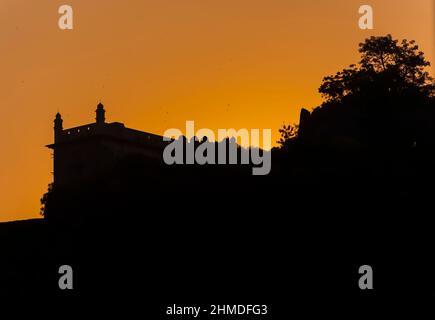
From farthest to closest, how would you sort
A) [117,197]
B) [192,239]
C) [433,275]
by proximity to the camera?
[117,197] < [192,239] < [433,275]

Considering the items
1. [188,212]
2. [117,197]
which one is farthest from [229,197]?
[117,197]

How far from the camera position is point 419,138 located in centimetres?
9269

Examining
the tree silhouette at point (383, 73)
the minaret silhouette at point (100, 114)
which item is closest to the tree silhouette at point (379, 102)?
the tree silhouette at point (383, 73)

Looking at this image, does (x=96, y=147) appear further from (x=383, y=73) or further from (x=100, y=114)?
(x=383, y=73)

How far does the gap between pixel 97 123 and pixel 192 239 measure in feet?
126

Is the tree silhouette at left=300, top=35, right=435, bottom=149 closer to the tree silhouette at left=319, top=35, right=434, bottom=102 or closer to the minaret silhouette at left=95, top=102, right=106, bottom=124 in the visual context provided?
the tree silhouette at left=319, top=35, right=434, bottom=102

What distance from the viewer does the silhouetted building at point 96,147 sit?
11325 cm

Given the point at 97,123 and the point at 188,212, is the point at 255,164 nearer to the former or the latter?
the point at 188,212

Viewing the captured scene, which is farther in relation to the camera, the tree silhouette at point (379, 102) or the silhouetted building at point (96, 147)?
the silhouetted building at point (96, 147)

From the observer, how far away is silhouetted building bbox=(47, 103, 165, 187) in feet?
372

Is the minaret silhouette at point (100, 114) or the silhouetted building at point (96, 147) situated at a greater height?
the minaret silhouette at point (100, 114)

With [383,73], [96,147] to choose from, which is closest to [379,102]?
[383,73]

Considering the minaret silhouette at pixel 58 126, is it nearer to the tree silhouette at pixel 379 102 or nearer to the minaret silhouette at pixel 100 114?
the minaret silhouette at pixel 100 114

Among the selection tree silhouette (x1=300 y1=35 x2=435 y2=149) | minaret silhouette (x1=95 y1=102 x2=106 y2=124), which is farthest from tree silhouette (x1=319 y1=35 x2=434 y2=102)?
minaret silhouette (x1=95 y1=102 x2=106 y2=124)
